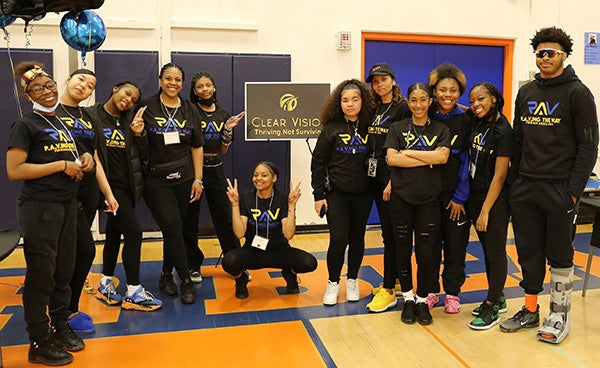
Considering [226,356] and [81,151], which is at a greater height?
[81,151]

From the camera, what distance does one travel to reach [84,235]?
9.92 feet

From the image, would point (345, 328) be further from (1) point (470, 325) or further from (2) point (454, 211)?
(2) point (454, 211)

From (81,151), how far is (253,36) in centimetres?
305

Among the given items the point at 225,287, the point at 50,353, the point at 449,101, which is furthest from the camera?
the point at 225,287

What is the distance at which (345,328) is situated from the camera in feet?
10.6

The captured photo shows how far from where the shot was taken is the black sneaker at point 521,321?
315cm

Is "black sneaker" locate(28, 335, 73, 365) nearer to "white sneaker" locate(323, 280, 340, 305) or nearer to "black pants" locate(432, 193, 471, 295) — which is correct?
"white sneaker" locate(323, 280, 340, 305)

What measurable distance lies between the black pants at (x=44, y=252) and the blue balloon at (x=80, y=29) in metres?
1.25

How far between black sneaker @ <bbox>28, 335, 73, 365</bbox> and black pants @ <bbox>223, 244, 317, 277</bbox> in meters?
1.26

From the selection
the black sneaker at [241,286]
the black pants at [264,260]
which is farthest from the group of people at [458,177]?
the black sneaker at [241,286]

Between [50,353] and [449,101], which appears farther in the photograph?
[449,101]

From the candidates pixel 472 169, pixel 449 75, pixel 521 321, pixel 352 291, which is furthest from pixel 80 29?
pixel 521 321

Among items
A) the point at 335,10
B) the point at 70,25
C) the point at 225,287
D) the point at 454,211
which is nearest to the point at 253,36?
the point at 335,10

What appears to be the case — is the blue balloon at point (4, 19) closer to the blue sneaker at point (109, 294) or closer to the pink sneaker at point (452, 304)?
the blue sneaker at point (109, 294)
